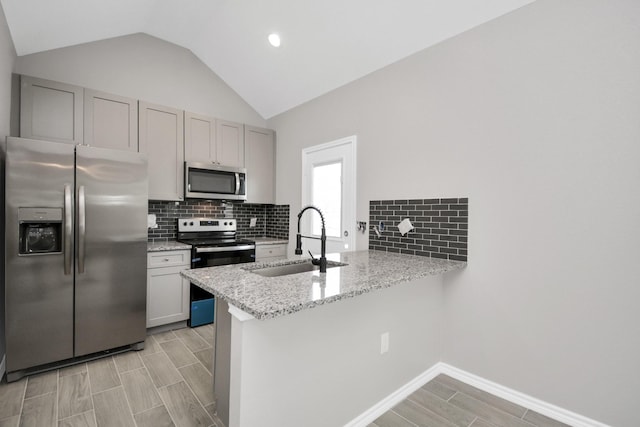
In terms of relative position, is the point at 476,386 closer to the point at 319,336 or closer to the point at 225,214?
the point at 319,336

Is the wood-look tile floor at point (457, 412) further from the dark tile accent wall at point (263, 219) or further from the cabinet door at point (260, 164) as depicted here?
the cabinet door at point (260, 164)

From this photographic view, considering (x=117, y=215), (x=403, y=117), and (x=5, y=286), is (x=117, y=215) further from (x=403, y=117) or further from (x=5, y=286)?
(x=403, y=117)

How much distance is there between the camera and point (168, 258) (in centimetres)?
308

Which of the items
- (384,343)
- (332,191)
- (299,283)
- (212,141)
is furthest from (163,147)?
(384,343)

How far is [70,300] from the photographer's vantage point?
2.37 metres

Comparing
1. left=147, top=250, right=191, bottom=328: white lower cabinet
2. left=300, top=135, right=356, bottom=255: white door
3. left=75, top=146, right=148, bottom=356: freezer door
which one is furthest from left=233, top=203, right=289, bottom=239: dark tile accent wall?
left=75, top=146, right=148, bottom=356: freezer door

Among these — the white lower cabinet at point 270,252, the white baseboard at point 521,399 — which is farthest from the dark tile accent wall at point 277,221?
the white baseboard at point 521,399

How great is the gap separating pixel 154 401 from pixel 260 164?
2822 mm

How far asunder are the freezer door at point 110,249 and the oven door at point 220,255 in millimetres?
554

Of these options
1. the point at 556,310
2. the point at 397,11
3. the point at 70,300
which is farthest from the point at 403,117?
the point at 70,300

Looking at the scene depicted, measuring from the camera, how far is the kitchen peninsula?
1.30 metres

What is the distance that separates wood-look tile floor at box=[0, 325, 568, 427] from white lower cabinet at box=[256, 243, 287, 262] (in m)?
1.45

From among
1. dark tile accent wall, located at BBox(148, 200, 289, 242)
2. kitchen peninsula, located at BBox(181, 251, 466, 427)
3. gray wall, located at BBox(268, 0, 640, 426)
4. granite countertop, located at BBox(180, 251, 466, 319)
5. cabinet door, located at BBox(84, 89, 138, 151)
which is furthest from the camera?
dark tile accent wall, located at BBox(148, 200, 289, 242)

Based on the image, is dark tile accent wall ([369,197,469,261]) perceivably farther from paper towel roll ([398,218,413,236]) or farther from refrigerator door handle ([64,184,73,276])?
refrigerator door handle ([64,184,73,276])
